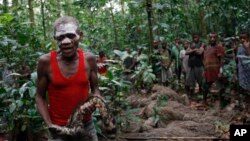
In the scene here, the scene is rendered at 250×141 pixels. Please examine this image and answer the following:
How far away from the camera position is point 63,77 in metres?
2.75

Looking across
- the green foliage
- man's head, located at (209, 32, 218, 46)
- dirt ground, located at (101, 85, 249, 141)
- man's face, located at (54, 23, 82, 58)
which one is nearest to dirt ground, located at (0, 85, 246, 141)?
dirt ground, located at (101, 85, 249, 141)

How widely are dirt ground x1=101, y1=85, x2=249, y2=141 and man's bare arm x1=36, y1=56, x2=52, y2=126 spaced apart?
3.63 metres

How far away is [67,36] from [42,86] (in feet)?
1.24

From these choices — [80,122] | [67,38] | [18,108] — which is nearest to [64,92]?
[80,122]

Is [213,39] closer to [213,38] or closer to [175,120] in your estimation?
[213,38]

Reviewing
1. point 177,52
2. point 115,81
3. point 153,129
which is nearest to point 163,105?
point 153,129

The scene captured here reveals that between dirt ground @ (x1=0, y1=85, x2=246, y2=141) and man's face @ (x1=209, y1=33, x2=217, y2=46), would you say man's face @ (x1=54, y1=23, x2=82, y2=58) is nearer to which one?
dirt ground @ (x1=0, y1=85, x2=246, y2=141)

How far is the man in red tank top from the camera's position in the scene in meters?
2.75

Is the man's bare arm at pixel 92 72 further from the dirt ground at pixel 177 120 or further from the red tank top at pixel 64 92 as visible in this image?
the dirt ground at pixel 177 120

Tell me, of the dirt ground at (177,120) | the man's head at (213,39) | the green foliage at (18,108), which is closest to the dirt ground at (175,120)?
the dirt ground at (177,120)

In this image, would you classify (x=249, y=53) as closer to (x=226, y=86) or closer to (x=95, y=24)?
(x=226, y=86)

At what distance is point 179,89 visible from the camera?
11.7 meters

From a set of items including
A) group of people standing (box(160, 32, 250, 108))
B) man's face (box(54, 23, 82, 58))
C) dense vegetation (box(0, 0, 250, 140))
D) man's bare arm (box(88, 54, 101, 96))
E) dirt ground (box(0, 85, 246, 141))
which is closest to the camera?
man's face (box(54, 23, 82, 58))

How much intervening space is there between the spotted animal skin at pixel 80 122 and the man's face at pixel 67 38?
0.34 meters
